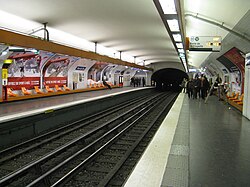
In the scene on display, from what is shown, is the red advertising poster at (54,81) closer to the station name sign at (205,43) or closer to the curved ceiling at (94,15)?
the curved ceiling at (94,15)

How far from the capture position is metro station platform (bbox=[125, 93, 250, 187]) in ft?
10.7

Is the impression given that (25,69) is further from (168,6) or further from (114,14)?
(168,6)

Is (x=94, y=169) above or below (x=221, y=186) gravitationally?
below

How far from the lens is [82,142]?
7359 mm

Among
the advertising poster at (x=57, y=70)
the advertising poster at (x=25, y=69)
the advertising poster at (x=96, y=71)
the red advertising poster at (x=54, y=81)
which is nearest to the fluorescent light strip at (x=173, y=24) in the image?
the advertising poster at (x=25, y=69)

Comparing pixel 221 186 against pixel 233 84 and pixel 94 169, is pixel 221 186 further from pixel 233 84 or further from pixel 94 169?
pixel 233 84

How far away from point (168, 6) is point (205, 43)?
4.85 meters

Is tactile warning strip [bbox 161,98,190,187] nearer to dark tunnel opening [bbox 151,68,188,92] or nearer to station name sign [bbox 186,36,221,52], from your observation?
station name sign [bbox 186,36,221,52]

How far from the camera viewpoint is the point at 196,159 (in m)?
4.12

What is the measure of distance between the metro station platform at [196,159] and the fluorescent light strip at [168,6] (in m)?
2.96

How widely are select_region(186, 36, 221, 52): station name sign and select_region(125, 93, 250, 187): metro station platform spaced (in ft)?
12.1

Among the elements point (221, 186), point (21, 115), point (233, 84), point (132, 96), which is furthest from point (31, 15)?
point (132, 96)

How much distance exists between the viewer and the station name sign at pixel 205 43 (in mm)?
9273

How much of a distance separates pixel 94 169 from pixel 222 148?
278 centimetres
